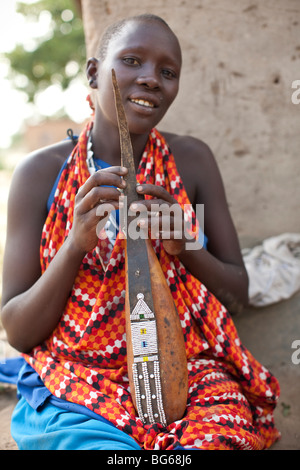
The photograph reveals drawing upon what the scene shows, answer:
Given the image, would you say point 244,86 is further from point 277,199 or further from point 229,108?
point 277,199

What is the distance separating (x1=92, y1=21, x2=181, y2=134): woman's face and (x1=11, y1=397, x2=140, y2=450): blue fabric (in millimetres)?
999

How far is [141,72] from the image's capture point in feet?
5.74

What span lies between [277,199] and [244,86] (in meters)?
0.67

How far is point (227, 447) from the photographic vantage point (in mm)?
1439

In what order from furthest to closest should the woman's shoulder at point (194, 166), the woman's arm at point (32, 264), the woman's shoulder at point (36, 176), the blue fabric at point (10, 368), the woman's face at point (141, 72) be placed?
the blue fabric at point (10, 368) → the woman's shoulder at point (194, 166) → the woman's shoulder at point (36, 176) → the woman's face at point (141, 72) → the woman's arm at point (32, 264)

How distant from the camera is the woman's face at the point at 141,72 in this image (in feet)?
5.71

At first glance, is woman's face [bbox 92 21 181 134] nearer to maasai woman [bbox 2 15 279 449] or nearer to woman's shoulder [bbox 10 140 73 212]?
maasai woman [bbox 2 15 279 449]

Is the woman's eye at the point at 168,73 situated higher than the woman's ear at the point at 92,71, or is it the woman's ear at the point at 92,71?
the woman's ear at the point at 92,71

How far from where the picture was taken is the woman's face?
174 cm

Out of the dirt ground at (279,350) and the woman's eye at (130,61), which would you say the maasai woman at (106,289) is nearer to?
the woman's eye at (130,61)

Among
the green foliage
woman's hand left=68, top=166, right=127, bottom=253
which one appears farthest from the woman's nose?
the green foliage

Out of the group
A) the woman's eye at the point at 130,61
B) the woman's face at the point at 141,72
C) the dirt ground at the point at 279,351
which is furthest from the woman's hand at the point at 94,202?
the dirt ground at the point at 279,351

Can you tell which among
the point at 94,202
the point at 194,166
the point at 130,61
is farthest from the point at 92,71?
the point at 94,202
